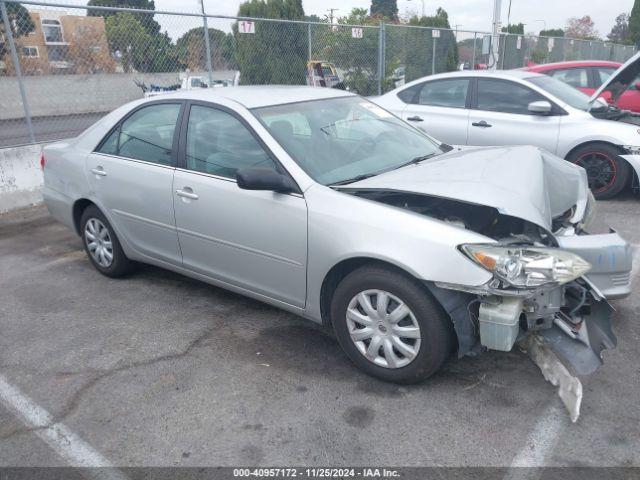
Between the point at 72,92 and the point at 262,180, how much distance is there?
6.41 m


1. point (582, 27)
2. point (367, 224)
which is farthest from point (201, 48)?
point (582, 27)

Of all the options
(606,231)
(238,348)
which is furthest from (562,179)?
(238,348)

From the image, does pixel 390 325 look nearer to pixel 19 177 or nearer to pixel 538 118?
pixel 538 118

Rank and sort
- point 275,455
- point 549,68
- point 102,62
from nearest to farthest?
point 275,455
point 102,62
point 549,68

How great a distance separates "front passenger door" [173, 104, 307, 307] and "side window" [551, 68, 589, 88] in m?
7.75

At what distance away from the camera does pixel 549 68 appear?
9398 millimetres

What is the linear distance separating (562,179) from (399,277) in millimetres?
1632

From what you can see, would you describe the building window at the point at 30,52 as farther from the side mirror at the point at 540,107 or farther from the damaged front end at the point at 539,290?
the side mirror at the point at 540,107

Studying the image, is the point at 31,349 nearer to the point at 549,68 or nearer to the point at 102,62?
the point at 102,62

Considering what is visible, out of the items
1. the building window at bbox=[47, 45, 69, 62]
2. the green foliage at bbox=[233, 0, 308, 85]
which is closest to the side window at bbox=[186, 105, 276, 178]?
Answer: the building window at bbox=[47, 45, 69, 62]

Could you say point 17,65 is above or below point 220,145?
above

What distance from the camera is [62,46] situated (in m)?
7.79

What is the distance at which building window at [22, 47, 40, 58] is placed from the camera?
727cm

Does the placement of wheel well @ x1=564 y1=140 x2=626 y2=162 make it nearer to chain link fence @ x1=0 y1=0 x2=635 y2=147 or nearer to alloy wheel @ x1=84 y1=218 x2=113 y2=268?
chain link fence @ x1=0 y1=0 x2=635 y2=147
